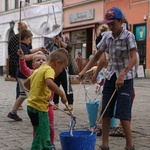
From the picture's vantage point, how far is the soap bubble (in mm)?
6734

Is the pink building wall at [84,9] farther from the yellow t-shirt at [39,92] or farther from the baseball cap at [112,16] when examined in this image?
the yellow t-shirt at [39,92]

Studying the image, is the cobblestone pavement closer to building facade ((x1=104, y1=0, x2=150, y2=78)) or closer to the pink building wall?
building facade ((x1=104, y1=0, x2=150, y2=78))

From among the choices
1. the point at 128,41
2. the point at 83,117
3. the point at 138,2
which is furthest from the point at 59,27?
the point at 138,2

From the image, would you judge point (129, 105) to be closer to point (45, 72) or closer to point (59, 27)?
point (45, 72)

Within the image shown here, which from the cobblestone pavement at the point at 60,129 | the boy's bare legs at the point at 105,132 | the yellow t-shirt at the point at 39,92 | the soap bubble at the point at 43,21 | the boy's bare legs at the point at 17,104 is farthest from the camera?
the soap bubble at the point at 43,21

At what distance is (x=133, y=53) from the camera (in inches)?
171

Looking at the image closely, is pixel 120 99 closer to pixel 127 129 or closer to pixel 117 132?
pixel 127 129

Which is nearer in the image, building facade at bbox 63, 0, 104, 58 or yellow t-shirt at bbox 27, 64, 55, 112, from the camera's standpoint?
yellow t-shirt at bbox 27, 64, 55, 112

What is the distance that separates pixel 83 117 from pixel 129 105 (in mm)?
2623

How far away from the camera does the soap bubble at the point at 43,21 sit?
6734 millimetres

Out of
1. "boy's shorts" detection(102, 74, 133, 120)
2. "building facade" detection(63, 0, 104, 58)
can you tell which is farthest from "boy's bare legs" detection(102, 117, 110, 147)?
"building facade" detection(63, 0, 104, 58)

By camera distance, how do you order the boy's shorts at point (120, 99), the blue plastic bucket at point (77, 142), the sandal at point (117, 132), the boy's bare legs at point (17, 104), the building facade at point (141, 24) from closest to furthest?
the blue plastic bucket at point (77, 142) → the boy's shorts at point (120, 99) → the sandal at point (117, 132) → the boy's bare legs at point (17, 104) → the building facade at point (141, 24)

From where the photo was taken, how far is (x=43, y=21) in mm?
7281

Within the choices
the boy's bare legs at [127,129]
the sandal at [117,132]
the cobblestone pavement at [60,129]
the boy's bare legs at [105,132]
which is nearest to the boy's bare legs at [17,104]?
the cobblestone pavement at [60,129]
